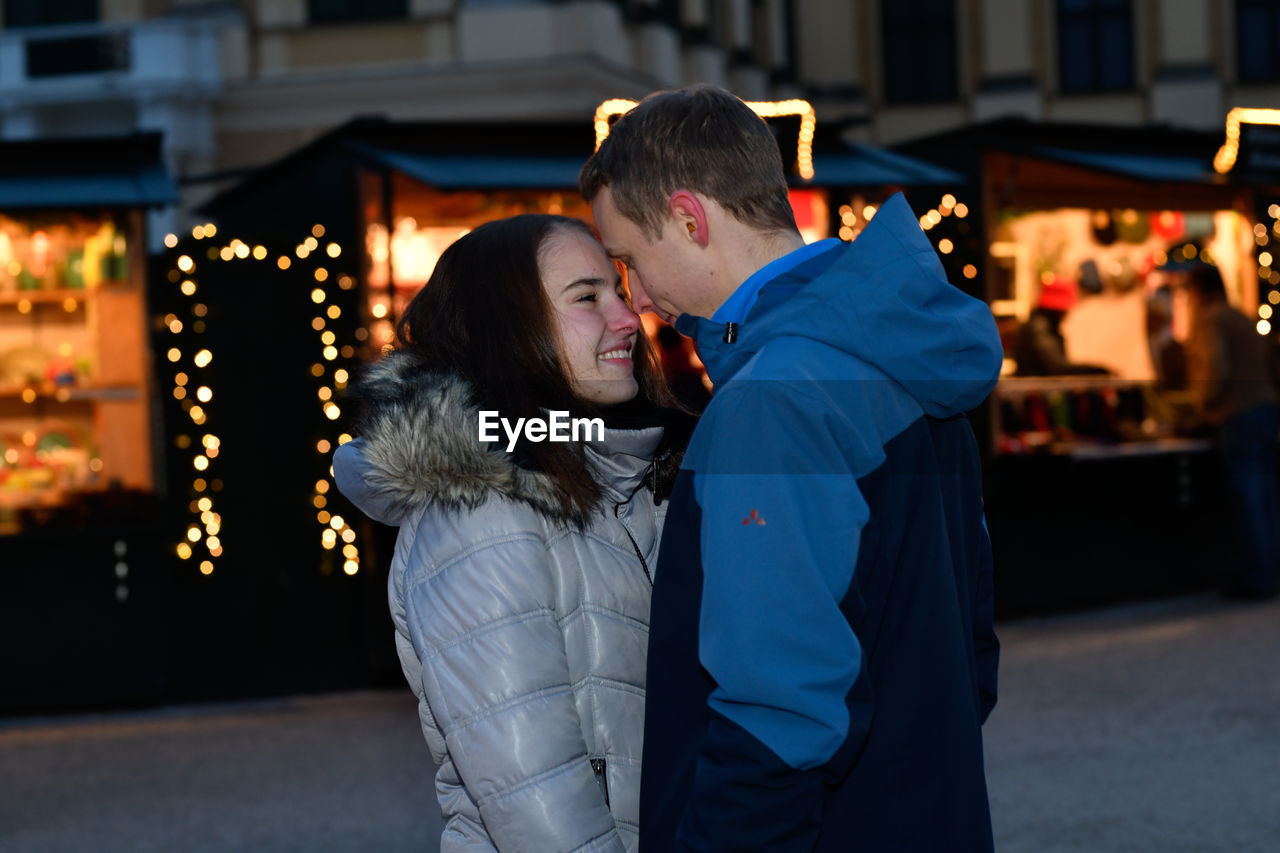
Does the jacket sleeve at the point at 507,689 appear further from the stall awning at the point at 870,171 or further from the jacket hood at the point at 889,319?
the stall awning at the point at 870,171

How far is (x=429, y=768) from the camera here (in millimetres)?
6488

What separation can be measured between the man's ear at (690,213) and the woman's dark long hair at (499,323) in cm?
43

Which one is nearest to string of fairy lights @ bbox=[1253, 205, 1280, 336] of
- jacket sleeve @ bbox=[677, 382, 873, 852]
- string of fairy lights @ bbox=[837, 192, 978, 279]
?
string of fairy lights @ bbox=[837, 192, 978, 279]

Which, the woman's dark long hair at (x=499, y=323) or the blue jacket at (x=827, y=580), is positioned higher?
the woman's dark long hair at (x=499, y=323)

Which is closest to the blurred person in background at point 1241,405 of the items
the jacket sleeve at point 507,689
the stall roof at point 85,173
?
the stall roof at point 85,173

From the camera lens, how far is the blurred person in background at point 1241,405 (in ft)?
32.4

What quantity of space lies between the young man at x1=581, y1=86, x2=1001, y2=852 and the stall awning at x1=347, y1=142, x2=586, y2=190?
19.4ft

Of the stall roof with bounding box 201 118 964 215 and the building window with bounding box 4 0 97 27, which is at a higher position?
the building window with bounding box 4 0 97 27

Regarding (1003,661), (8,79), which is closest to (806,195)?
(1003,661)

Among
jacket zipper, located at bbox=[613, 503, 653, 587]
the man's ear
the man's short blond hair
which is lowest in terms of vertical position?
jacket zipper, located at bbox=[613, 503, 653, 587]

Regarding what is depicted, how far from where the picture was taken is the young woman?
2.12 m

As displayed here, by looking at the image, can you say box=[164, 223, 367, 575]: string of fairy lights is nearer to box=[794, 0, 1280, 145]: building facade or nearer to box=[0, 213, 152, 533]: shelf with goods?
box=[0, 213, 152, 533]: shelf with goods

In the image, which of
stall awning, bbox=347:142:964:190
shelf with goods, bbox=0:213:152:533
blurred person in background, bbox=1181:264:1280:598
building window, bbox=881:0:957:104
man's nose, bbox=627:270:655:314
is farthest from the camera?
building window, bbox=881:0:957:104

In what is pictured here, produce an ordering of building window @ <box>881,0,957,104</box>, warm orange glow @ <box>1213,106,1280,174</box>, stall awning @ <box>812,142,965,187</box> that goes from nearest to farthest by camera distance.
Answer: stall awning @ <box>812,142,965,187</box> → warm orange glow @ <box>1213,106,1280,174</box> → building window @ <box>881,0,957,104</box>
